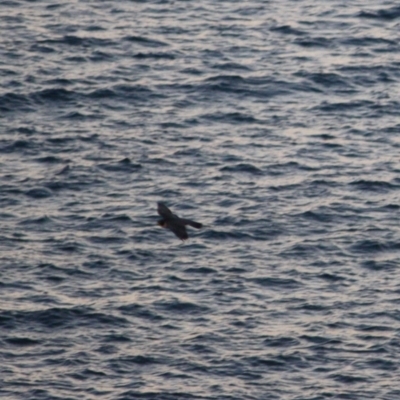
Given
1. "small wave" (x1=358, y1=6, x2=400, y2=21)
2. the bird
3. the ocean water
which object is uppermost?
"small wave" (x1=358, y1=6, x2=400, y2=21)

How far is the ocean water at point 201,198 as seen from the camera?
4662 cm

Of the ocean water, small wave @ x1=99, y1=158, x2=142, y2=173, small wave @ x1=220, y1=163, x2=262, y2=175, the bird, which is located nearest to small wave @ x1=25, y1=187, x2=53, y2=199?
the ocean water

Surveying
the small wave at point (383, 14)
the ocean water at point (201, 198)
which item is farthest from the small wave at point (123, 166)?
the small wave at point (383, 14)

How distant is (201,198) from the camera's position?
53.6 metres

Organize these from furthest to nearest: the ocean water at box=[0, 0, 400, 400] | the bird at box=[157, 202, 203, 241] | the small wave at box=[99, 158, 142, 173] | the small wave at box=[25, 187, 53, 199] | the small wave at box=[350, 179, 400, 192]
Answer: the small wave at box=[99, 158, 142, 173]
the small wave at box=[350, 179, 400, 192]
the small wave at box=[25, 187, 53, 199]
the ocean water at box=[0, 0, 400, 400]
the bird at box=[157, 202, 203, 241]

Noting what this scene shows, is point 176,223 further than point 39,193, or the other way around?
point 39,193

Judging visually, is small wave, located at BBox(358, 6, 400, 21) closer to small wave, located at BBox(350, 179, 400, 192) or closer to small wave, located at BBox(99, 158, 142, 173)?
small wave, located at BBox(350, 179, 400, 192)

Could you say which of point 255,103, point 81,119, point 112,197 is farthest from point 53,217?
point 255,103

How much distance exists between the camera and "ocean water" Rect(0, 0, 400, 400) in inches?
1836

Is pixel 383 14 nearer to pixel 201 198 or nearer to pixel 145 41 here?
pixel 145 41

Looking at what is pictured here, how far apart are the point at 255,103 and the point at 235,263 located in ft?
35.8

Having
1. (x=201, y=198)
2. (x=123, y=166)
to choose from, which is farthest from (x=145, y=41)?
(x=201, y=198)

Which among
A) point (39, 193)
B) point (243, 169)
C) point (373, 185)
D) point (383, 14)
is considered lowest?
point (373, 185)

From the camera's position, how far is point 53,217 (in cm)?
5294
